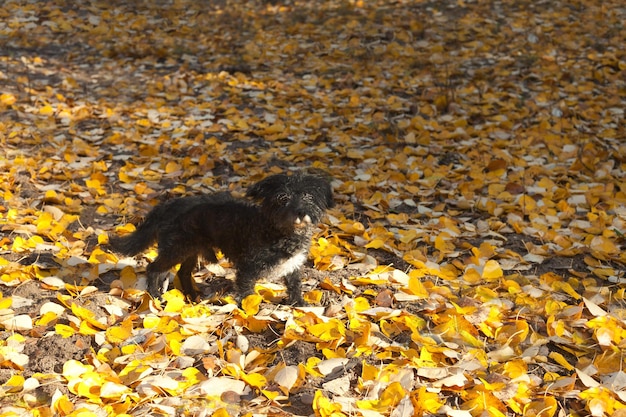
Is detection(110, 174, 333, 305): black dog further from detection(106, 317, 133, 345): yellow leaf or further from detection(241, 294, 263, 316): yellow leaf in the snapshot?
detection(106, 317, 133, 345): yellow leaf

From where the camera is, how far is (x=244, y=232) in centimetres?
371

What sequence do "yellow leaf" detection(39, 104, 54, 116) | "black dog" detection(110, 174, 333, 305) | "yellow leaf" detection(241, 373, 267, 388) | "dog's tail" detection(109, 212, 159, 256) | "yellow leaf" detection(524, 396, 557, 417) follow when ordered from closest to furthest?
"yellow leaf" detection(524, 396, 557, 417)
"yellow leaf" detection(241, 373, 267, 388)
"black dog" detection(110, 174, 333, 305)
"dog's tail" detection(109, 212, 159, 256)
"yellow leaf" detection(39, 104, 54, 116)

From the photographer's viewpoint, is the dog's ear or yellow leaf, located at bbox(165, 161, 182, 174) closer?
the dog's ear

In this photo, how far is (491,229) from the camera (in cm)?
488

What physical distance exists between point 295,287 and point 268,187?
63 centimetres

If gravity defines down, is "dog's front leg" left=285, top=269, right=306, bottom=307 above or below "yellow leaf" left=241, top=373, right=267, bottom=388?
below

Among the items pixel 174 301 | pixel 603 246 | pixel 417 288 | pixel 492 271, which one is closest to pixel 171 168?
pixel 174 301

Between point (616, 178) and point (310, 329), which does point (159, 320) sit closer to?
point (310, 329)

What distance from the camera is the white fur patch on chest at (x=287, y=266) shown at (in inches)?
143

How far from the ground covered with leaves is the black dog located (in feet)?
0.64

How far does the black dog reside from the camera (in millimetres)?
3492

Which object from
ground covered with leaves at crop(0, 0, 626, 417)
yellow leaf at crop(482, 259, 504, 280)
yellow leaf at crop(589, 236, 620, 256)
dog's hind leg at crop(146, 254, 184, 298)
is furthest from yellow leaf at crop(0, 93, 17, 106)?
yellow leaf at crop(589, 236, 620, 256)

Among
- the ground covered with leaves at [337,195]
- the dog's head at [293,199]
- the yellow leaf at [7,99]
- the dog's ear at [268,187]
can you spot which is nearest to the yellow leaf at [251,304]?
the ground covered with leaves at [337,195]

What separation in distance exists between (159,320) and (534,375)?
195 centimetres
